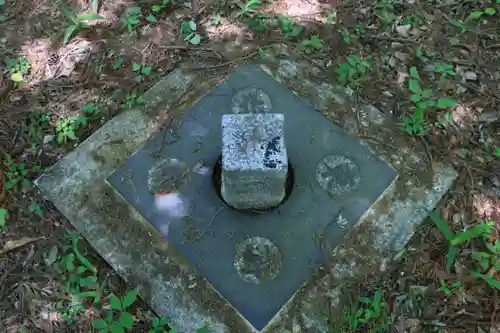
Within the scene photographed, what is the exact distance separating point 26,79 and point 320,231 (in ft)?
7.31

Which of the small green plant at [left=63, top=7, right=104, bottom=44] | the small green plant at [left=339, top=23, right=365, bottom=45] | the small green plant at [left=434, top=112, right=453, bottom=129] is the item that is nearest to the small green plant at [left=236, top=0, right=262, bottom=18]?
the small green plant at [left=339, top=23, right=365, bottom=45]

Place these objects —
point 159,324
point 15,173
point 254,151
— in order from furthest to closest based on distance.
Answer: point 15,173 < point 159,324 < point 254,151

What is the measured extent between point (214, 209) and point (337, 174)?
0.74m

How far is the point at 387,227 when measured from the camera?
2.45 metres

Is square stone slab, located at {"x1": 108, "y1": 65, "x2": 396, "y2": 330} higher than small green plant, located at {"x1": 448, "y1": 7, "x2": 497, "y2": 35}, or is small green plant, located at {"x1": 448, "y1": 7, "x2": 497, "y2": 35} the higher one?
small green plant, located at {"x1": 448, "y1": 7, "x2": 497, "y2": 35}

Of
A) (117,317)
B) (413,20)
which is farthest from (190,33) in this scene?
(117,317)

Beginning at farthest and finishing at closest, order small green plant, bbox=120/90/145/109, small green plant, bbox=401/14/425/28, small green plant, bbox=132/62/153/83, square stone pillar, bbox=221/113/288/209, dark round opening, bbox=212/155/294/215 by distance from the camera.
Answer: small green plant, bbox=401/14/425/28
small green plant, bbox=132/62/153/83
small green plant, bbox=120/90/145/109
dark round opening, bbox=212/155/294/215
square stone pillar, bbox=221/113/288/209

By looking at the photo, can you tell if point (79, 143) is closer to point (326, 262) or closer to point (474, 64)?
point (326, 262)

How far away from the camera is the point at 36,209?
258 cm

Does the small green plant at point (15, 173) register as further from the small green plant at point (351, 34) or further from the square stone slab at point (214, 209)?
the small green plant at point (351, 34)

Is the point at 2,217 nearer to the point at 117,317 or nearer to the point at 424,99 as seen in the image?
the point at 117,317

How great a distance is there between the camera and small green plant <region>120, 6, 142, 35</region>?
3.11 m

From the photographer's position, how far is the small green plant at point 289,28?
3.04 metres

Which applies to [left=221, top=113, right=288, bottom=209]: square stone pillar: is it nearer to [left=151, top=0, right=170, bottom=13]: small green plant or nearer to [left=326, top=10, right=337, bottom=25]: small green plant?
[left=326, top=10, right=337, bottom=25]: small green plant
